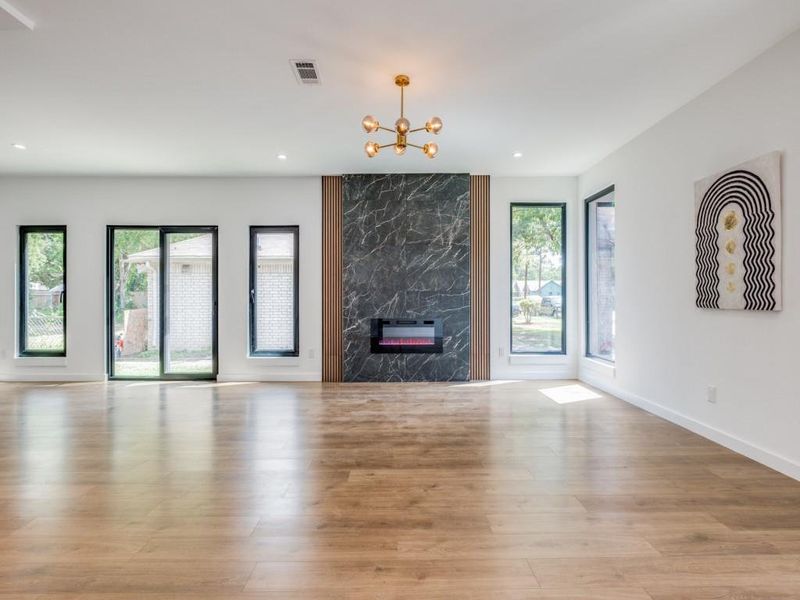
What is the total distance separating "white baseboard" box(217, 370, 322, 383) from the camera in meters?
6.18

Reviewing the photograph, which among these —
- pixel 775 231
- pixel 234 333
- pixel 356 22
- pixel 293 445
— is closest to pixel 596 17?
pixel 356 22

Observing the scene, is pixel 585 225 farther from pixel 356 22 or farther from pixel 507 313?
pixel 356 22

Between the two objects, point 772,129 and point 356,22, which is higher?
point 356,22

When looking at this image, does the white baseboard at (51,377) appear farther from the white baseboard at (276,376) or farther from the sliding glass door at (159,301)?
the white baseboard at (276,376)

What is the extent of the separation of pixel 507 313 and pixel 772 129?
145 inches

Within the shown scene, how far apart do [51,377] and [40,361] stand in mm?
273

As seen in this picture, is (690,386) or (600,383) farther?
(600,383)

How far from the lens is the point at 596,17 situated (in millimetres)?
2637

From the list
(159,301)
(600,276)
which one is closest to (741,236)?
(600,276)

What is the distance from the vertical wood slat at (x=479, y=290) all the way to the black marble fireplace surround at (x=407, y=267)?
12 centimetres

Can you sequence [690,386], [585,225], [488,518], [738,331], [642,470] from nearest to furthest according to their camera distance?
[488,518] < [642,470] < [738,331] < [690,386] < [585,225]

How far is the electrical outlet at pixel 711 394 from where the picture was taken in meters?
3.52

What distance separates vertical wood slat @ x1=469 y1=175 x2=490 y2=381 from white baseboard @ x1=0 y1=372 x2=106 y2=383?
17.6ft

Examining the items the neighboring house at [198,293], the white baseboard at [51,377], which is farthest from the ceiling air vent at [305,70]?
the white baseboard at [51,377]
